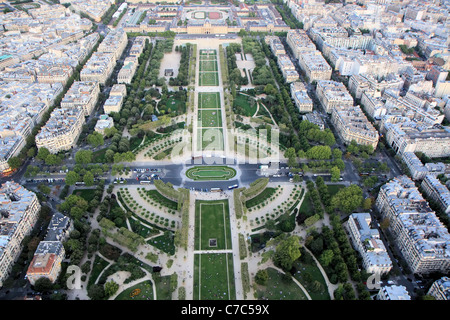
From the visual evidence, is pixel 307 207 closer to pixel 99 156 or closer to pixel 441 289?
pixel 441 289

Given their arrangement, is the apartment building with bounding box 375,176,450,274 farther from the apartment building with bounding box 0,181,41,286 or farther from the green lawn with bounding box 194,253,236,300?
the apartment building with bounding box 0,181,41,286

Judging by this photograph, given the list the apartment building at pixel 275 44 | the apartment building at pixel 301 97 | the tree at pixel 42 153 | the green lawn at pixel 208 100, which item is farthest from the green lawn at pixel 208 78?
the tree at pixel 42 153

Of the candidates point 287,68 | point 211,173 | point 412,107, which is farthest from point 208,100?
point 412,107

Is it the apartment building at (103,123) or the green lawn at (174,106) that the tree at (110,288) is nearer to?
the apartment building at (103,123)

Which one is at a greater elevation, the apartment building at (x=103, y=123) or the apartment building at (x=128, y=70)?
the apartment building at (x=128, y=70)
